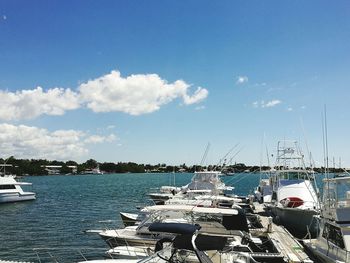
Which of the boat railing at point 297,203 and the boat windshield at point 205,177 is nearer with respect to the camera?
the boat railing at point 297,203

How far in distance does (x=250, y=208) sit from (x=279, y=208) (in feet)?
22.3

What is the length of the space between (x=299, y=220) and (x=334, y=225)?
14.5 metres

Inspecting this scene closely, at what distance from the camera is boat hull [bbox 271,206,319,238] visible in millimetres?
30569

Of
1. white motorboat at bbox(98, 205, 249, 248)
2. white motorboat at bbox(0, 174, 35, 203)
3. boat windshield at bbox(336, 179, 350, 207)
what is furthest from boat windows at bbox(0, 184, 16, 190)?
boat windshield at bbox(336, 179, 350, 207)

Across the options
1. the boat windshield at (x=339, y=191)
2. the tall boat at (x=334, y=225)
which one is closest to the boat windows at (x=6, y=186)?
the tall boat at (x=334, y=225)

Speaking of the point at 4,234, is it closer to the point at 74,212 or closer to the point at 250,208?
the point at 74,212

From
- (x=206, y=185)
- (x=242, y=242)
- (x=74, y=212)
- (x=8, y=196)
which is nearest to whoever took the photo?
(x=242, y=242)

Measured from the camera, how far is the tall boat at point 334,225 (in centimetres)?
1664

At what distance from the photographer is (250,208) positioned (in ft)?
132

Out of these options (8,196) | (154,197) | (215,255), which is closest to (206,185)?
(154,197)

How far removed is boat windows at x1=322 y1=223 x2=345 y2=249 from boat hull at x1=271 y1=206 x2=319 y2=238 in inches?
457

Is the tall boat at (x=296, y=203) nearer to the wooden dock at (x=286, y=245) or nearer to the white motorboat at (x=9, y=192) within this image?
the wooden dock at (x=286, y=245)

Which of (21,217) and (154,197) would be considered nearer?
(21,217)

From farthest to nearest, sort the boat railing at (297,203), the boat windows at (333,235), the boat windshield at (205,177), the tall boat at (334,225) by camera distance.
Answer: the boat windshield at (205,177) < the boat railing at (297,203) < the boat windows at (333,235) < the tall boat at (334,225)
